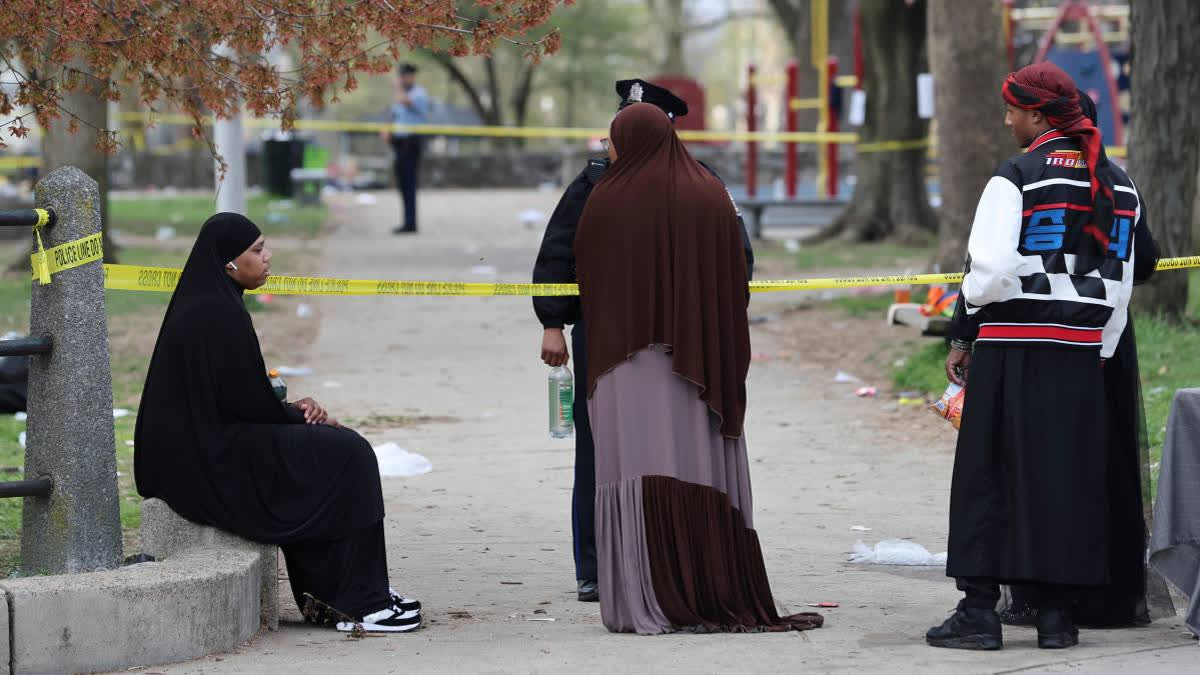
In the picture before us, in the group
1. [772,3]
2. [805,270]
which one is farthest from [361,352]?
[772,3]

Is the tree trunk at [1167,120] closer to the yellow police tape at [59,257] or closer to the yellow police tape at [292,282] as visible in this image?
the yellow police tape at [292,282]

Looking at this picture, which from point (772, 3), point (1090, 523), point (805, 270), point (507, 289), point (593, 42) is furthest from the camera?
point (593, 42)

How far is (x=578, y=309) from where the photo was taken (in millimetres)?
6062

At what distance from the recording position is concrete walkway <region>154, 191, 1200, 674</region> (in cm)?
525

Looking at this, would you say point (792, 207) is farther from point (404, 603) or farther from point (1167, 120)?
point (404, 603)

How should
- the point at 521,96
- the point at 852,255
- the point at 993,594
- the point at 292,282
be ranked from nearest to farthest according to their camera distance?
the point at 993,594, the point at 292,282, the point at 852,255, the point at 521,96

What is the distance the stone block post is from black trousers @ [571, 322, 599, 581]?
5.10ft

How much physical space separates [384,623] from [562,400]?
1.01 m

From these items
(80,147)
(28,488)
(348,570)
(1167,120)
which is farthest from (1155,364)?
(80,147)

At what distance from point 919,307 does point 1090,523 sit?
19.6ft

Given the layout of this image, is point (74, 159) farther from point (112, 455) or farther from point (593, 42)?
point (593, 42)

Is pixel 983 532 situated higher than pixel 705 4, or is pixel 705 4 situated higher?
pixel 705 4

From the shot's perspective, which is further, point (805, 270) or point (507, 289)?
point (805, 270)

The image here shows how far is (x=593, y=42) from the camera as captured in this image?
52.2m
